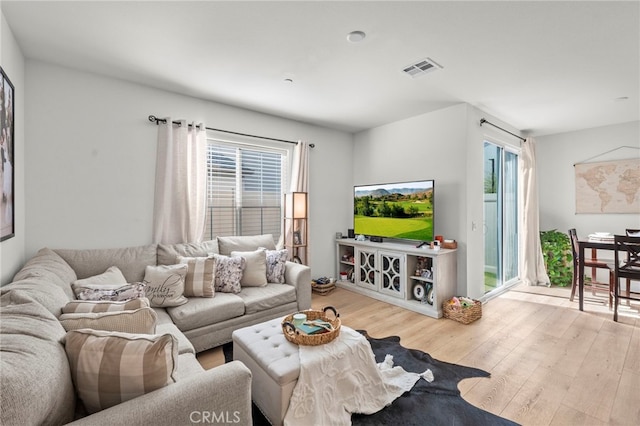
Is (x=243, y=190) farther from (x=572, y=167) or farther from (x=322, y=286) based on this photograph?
(x=572, y=167)

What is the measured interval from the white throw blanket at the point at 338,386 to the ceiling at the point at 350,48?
2.11 metres

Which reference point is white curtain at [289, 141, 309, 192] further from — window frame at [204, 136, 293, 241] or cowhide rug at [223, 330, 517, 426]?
cowhide rug at [223, 330, 517, 426]

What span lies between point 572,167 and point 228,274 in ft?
18.1

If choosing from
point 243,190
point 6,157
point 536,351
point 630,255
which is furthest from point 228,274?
point 630,255

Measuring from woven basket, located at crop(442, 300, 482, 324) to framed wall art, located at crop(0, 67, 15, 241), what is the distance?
3834 millimetres

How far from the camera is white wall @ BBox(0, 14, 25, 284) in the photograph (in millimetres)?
1897

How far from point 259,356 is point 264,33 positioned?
2176 millimetres

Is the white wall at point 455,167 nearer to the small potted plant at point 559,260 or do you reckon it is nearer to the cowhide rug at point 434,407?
the cowhide rug at point 434,407

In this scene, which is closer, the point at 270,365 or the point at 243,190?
the point at 270,365

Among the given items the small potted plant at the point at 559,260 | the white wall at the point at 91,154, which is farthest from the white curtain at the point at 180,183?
the small potted plant at the point at 559,260

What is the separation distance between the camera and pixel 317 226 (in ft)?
14.7

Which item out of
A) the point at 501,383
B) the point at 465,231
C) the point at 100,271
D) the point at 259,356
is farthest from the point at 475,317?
the point at 100,271

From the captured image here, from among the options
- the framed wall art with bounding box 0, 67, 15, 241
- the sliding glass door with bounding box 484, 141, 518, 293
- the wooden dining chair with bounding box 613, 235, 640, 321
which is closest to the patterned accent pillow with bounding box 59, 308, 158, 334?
the framed wall art with bounding box 0, 67, 15, 241

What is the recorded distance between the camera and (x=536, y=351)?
8.39 feet
